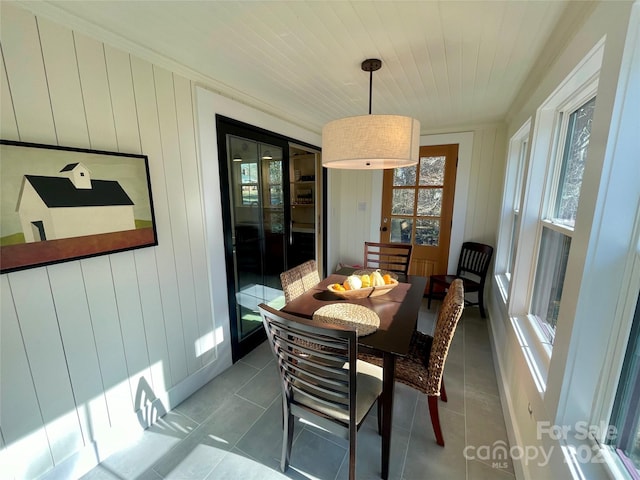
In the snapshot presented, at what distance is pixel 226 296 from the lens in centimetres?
219

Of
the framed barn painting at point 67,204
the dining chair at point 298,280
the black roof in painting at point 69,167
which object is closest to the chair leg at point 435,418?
the dining chair at point 298,280

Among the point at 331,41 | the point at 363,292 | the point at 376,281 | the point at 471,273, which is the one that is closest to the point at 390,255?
the point at 376,281

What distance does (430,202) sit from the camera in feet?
11.4

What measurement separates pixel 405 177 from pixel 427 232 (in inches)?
31.5

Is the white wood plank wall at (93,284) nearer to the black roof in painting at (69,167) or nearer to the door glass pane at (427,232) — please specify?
the black roof in painting at (69,167)

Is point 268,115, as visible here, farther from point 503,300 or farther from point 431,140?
point 503,300

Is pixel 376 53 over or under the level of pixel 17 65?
over

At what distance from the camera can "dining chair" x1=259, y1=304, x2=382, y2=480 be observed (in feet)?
3.40

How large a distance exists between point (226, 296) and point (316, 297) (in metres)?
0.83

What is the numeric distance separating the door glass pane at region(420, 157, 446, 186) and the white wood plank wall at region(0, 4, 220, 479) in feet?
9.05

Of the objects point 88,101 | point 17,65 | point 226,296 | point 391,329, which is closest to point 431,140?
point 391,329

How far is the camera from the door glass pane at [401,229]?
3.65 metres

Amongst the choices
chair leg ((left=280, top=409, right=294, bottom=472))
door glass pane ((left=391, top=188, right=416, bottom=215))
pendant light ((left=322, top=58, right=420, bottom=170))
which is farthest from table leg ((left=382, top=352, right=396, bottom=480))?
door glass pane ((left=391, top=188, right=416, bottom=215))

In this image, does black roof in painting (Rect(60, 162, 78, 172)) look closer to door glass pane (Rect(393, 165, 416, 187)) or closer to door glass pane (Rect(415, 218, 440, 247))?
door glass pane (Rect(393, 165, 416, 187))
